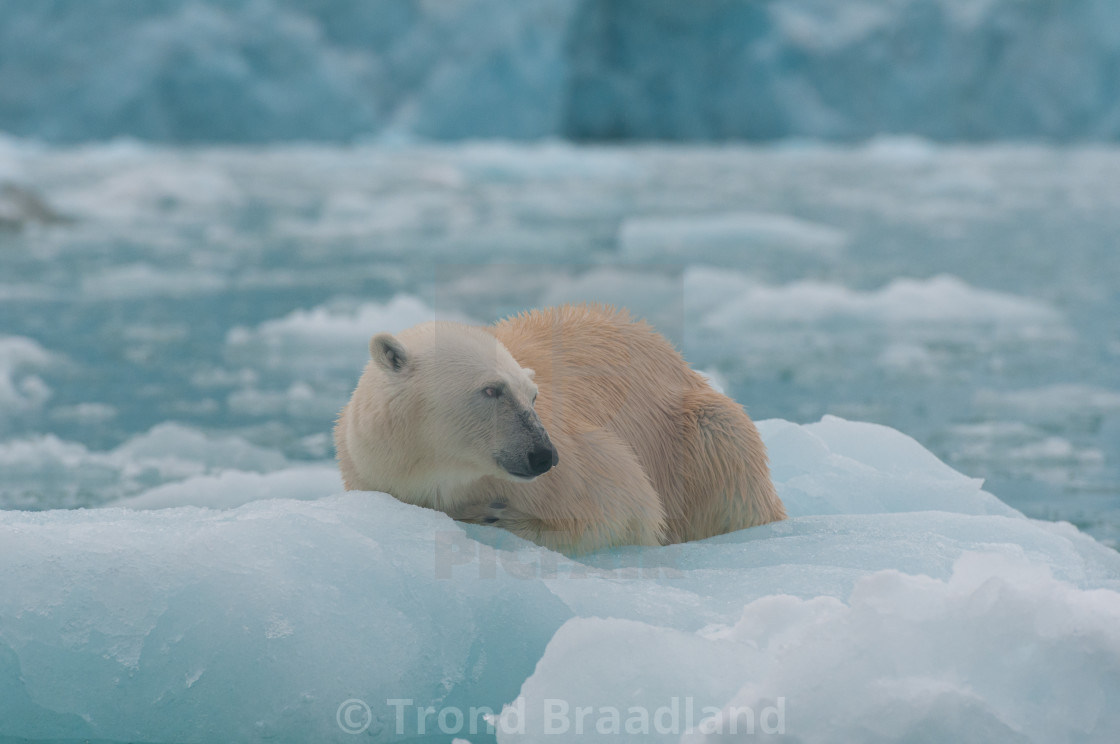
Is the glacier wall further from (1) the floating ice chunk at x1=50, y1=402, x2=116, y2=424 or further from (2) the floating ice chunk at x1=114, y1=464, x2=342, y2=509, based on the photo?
(2) the floating ice chunk at x1=114, y1=464, x2=342, y2=509

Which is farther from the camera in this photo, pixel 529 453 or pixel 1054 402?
pixel 1054 402

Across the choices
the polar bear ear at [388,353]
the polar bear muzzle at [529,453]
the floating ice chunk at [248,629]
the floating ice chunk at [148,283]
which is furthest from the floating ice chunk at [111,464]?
the floating ice chunk at [148,283]

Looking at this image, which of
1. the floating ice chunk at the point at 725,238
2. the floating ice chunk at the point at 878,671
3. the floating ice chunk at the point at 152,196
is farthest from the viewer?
the floating ice chunk at the point at 152,196

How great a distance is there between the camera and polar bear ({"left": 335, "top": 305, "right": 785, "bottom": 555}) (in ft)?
7.06

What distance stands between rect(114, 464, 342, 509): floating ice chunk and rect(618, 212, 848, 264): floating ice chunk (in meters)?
7.42

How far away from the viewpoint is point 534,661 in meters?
2.04

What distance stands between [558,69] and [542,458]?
83.9 feet

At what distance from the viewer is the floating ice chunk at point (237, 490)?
11.1ft

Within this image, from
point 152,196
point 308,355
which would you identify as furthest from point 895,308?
point 152,196

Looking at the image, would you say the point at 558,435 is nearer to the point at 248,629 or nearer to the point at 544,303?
the point at 248,629

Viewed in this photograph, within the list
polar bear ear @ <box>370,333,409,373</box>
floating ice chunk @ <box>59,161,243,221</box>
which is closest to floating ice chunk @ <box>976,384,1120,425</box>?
polar bear ear @ <box>370,333,409,373</box>

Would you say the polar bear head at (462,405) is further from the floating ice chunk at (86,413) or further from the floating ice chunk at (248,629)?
the floating ice chunk at (86,413)

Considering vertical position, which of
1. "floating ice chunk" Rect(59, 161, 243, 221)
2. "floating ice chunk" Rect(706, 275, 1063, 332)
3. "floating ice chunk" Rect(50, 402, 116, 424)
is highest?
"floating ice chunk" Rect(59, 161, 243, 221)

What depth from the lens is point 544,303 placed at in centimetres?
755
